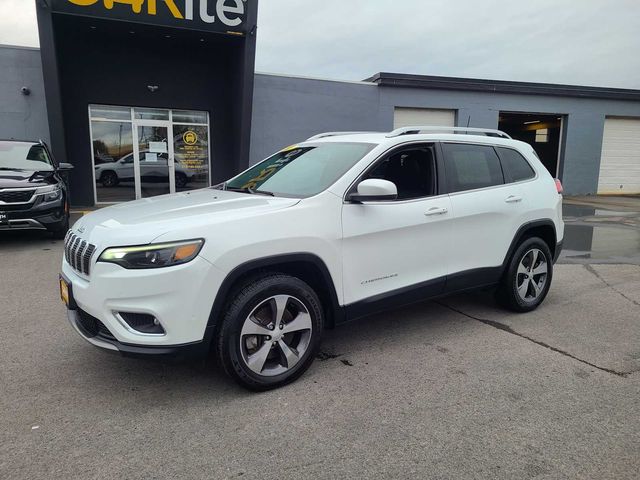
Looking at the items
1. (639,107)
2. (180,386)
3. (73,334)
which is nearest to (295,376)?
(180,386)

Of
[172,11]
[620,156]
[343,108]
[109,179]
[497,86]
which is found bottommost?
[109,179]

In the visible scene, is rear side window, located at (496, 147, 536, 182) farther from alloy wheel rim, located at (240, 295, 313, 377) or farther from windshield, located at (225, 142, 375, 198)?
alloy wheel rim, located at (240, 295, 313, 377)

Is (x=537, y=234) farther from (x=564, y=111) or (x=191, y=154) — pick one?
(x=564, y=111)

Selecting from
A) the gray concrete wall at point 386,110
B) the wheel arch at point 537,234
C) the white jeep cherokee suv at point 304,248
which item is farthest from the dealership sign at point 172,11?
the wheel arch at point 537,234

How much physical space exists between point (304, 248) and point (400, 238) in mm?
904

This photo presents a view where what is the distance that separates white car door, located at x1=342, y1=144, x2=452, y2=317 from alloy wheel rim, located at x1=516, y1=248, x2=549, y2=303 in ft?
3.80

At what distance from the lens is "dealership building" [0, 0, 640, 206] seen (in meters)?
12.2

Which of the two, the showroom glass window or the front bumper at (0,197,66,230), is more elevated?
the showroom glass window

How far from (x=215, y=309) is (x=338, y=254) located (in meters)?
0.96

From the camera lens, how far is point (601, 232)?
34.6 ft

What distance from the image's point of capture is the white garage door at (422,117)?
17.0 m

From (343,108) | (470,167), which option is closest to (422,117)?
(343,108)

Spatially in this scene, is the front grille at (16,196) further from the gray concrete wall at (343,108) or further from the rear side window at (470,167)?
the rear side window at (470,167)

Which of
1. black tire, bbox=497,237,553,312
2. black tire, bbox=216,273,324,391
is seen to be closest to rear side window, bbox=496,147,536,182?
black tire, bbox=497,237,553,312
